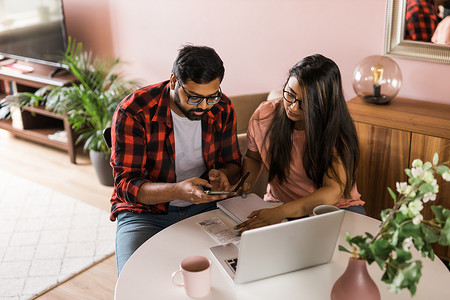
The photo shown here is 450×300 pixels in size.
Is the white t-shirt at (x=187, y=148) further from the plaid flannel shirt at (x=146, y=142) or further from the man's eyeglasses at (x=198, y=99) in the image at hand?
the man's eyeglasses at (x=198, y=99)

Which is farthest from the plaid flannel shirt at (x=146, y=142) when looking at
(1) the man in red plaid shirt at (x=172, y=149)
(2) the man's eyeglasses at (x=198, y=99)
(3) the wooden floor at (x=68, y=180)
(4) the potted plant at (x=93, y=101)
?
(4) the potted plant at (x=93, y=101)

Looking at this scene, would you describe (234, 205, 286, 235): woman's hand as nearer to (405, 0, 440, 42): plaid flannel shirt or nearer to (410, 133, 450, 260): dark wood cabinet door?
(410, 133, 450, 260): dark wood cabinet door

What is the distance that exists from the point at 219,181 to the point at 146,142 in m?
0.32

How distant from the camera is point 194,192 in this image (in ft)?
5.33

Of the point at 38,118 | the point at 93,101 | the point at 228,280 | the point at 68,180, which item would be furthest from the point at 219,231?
the point at 38,118

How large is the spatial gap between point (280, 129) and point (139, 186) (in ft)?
1.84

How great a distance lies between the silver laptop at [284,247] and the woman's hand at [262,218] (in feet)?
0.58

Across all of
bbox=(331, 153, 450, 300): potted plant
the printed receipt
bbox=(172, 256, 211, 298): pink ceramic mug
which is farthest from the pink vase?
the printed receipt

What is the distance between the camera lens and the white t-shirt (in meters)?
1.89

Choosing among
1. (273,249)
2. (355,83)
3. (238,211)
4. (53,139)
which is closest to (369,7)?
(355,83)

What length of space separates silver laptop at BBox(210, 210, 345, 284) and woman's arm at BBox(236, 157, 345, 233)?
0.20 m

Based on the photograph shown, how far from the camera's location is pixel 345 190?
5.88ft

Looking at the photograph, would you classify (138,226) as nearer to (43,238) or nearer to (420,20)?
(43,238)

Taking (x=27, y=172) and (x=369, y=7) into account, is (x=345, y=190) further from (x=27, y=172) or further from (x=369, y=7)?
(x=27, y=172)
